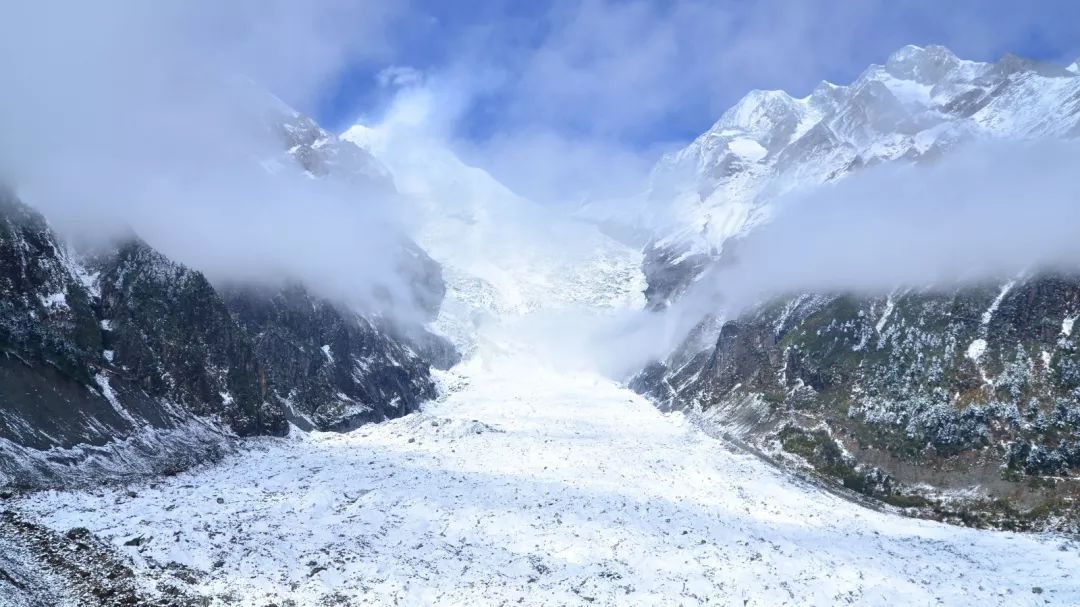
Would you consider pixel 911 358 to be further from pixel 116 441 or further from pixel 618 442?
pixel 116 441

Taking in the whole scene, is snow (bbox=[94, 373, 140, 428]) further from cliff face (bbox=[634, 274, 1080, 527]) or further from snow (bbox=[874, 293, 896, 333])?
snow (bbox=[874, 293, 896, 333])

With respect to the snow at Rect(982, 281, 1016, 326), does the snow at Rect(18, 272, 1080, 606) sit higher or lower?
lower

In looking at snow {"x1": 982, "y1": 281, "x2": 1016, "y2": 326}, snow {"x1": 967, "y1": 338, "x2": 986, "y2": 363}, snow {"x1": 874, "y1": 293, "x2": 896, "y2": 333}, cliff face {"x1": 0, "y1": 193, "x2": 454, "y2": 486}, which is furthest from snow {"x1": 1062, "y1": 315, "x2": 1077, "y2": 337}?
cliff face {"x1": 0, "y1": 193, "x2": 454, "y2": 486}

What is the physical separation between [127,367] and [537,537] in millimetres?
52994

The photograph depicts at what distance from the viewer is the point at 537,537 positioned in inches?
1811

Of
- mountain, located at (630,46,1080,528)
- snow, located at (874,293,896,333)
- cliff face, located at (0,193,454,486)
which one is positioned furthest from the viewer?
snow, located at (874,293,896,333)

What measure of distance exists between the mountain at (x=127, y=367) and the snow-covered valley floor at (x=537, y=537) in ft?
21.1

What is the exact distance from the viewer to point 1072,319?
8750 centimetres

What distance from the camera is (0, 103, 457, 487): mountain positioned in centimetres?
5698

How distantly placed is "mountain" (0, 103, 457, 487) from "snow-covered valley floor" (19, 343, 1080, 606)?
6.44 m

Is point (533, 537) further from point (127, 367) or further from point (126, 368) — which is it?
point (127, 367)

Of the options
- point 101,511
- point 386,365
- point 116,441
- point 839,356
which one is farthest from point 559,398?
point 101,511

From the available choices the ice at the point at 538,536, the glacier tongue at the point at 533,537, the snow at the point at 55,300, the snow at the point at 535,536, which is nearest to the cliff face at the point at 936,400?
the ice at the point at 538,536

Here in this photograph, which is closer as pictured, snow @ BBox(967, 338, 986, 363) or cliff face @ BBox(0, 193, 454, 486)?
cliff face @ BBox(0, 193, 454, 486)
